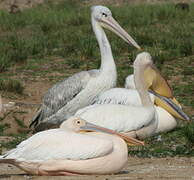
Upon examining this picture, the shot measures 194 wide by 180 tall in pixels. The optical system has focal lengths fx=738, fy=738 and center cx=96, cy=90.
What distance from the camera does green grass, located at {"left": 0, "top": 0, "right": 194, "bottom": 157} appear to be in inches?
415

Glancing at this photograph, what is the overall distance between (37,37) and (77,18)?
2061 mm

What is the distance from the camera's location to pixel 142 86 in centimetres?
823

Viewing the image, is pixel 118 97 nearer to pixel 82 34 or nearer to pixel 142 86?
pixel 142 86

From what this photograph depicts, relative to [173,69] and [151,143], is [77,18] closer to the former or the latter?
[173,69]

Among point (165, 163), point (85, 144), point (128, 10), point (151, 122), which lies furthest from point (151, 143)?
point (128, 10)

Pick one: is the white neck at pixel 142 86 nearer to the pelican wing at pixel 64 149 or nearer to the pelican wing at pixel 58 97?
the pelican wing at pixel 58 97

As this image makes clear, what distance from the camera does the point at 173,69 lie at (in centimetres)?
1189

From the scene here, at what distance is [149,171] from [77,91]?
133 inches

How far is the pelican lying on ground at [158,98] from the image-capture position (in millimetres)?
8234

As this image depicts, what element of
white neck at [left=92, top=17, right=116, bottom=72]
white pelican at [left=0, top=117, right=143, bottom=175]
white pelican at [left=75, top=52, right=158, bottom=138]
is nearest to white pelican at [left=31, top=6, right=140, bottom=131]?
white neck at [left=92, top=17, right=116, bottom=72]

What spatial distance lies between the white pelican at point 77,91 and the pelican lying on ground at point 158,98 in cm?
21

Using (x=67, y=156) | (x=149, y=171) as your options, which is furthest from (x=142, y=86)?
(x=67, y=156)

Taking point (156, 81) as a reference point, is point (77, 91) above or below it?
below

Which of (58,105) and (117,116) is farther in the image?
(58,105)
